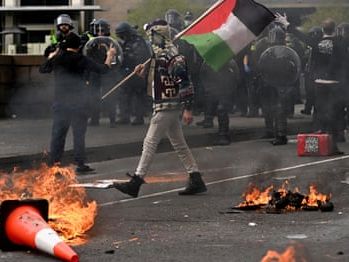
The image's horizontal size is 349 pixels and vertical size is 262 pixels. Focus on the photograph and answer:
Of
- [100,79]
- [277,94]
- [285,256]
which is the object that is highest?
[100,79]

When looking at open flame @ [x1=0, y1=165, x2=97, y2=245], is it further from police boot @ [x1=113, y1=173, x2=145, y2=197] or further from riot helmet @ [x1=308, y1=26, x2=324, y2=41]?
riot helmet @ [x1=308, y1=26, x2=324, y2=41]

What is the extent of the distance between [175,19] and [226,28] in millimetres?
6377

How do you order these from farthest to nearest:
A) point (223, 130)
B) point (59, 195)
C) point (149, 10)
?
point (149, 10) < point (223, 130) < point (59, 195)

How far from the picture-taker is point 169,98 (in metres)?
10.2

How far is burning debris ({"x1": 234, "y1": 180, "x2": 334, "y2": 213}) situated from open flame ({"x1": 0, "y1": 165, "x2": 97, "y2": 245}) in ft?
4.66

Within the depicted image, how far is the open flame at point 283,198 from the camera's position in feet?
30.7

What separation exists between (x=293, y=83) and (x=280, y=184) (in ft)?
16.2

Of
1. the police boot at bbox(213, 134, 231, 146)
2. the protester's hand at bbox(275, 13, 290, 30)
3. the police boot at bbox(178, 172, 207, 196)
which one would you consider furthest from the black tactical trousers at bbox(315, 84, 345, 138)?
the police boot at bbox(178, 172, 207, 196)

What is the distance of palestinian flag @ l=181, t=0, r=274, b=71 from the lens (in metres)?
10.7

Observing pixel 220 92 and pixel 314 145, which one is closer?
pixel 314 145

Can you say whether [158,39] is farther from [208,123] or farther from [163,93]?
[208,123]

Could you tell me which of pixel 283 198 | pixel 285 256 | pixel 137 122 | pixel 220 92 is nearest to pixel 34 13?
pixel 137 122

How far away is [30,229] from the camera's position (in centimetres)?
744

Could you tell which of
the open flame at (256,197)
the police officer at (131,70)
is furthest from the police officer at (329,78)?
the open flame at (256,197)
